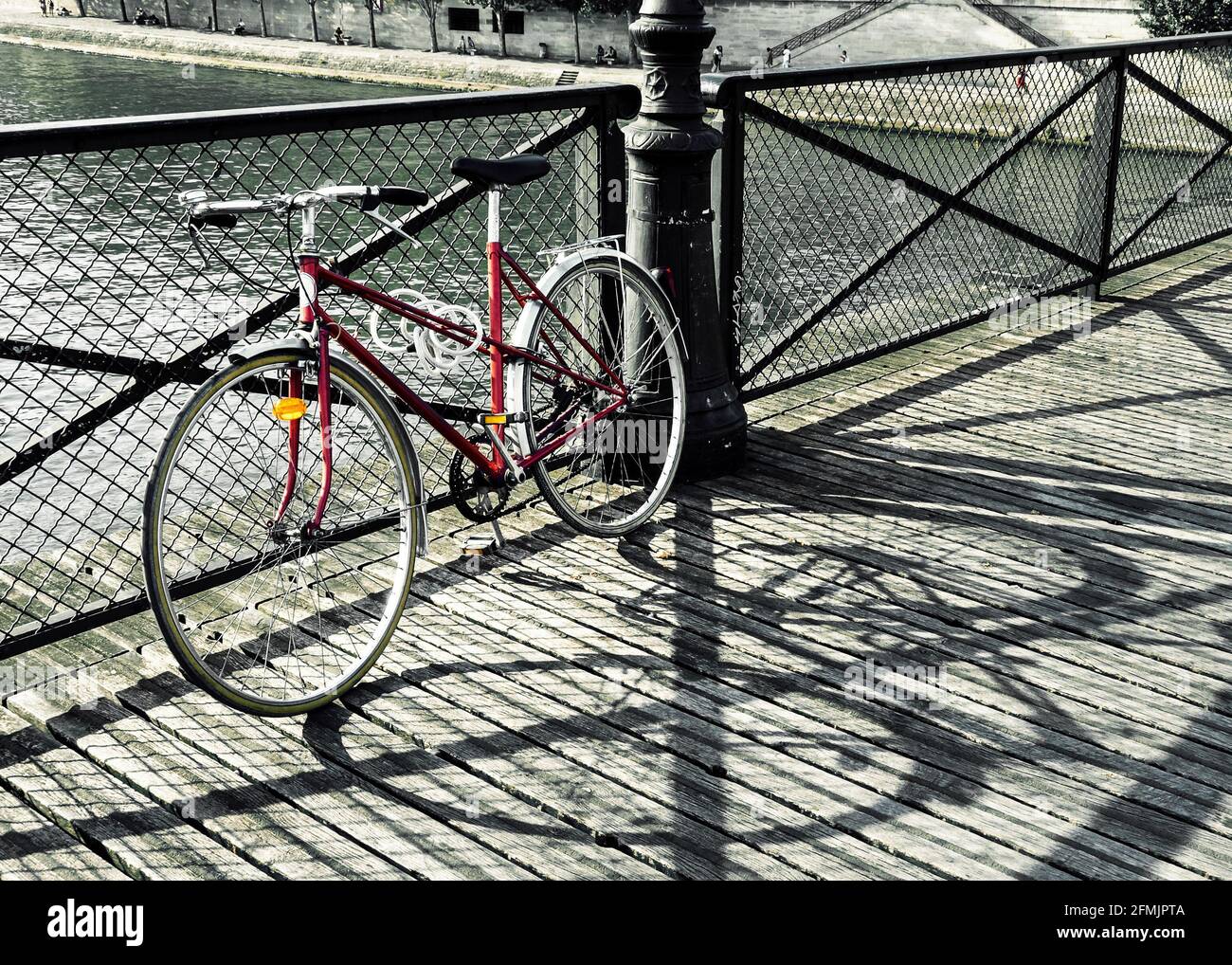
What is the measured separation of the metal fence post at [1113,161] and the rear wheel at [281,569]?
5.13m

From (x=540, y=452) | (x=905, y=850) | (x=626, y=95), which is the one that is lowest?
(x=905, y=850)

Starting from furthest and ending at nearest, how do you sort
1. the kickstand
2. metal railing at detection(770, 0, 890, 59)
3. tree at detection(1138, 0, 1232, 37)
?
1. metal railing at detection(770, 0, 890, 59)
2. tree at detection(1138, 0, 1232, 37)
3. the kickstand

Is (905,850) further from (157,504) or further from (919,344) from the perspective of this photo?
(919,344)

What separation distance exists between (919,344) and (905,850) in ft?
14.7

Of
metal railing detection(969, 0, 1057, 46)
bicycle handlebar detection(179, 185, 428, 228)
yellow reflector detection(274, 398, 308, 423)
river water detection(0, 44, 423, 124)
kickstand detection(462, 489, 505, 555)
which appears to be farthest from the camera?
river water detection(0, 44, 423, 124)

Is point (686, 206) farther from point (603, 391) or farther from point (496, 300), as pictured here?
point (496, 300)

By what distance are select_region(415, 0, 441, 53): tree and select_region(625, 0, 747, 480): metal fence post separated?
48805 mm

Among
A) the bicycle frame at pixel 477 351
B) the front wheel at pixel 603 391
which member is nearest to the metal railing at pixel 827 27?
the front wheel at pixel 603 391

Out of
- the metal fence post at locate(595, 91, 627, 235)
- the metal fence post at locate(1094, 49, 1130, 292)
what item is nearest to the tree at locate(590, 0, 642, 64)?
the metal fence post at locate(1094, 49, 1130, 292)

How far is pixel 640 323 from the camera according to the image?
489 cm

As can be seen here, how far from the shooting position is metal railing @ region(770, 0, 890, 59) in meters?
43.6

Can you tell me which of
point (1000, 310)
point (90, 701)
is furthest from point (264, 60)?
point (90, 701)

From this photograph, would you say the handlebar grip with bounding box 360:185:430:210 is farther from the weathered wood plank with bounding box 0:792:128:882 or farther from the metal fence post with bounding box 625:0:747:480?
the weathered wood plank with bounding box 0:792:128:882

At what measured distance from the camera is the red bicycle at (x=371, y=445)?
3.30 metres
